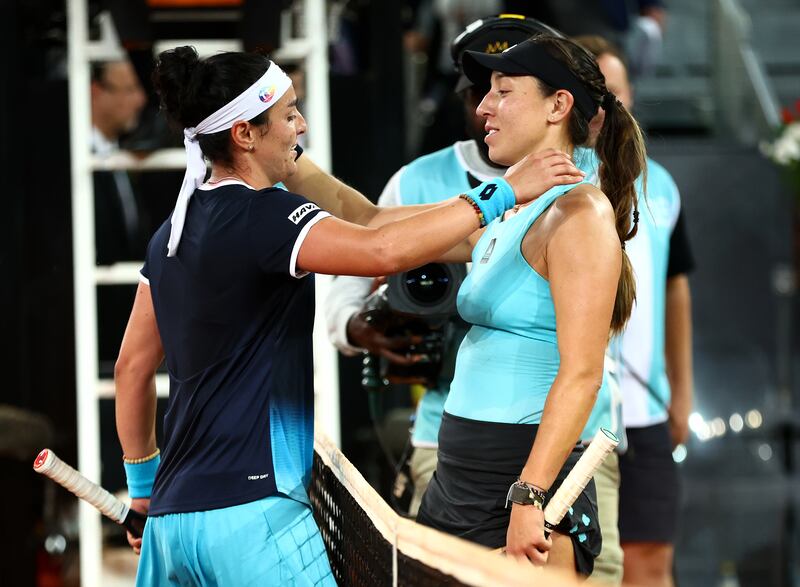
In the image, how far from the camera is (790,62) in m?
11.3

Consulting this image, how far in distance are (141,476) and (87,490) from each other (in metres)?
0.16

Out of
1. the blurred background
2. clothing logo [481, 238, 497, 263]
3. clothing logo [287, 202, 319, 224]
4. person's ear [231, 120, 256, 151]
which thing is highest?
person's ear [231, 120, 256, 151]

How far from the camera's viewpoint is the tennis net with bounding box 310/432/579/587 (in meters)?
1.96

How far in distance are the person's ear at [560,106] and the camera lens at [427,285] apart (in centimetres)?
66

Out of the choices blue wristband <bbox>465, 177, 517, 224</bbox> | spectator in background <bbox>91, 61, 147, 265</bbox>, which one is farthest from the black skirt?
spectator in background <bbox>91, 61, 147, 265</bbox>

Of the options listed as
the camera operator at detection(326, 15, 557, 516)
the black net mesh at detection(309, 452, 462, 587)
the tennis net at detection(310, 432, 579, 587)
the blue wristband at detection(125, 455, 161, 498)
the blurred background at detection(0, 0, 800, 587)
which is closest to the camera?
the tennis net at detection(310, 432, 579, 587)

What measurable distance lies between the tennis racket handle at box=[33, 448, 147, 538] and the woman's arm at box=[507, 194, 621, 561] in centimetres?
97

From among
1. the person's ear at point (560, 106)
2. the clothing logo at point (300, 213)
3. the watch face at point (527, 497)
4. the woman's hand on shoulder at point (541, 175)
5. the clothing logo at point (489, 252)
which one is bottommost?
the watch face at point (527, 497)

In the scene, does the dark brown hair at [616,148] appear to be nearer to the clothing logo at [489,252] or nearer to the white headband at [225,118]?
the clothing logo at [489,252]

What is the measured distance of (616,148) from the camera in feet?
9.59

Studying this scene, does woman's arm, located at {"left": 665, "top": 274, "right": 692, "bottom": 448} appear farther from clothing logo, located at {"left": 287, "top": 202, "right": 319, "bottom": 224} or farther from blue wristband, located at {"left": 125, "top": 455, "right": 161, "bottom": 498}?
clothing logo, located at {"left": 287, "top": 202, "right": 319, "bottom": 224}

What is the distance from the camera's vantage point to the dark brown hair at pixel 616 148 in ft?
9.51

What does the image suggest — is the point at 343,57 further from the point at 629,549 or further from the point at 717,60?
the point at 629,549

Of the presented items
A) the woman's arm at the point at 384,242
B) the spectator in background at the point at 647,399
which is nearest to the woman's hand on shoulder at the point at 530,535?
the woman's arm at the point at 384,242
